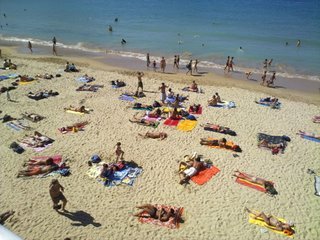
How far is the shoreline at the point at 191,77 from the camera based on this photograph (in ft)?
67.5

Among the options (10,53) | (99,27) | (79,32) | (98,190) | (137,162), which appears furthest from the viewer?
(99,27)

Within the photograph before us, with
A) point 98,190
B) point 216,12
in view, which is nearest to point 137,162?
point 98,190

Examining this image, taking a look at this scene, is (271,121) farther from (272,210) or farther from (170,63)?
(170,63)

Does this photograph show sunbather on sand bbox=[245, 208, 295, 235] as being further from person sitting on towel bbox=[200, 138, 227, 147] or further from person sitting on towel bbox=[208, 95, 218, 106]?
person sitting on towel bbox=[208, 95, 218, 106]

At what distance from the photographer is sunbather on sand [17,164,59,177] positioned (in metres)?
11.2

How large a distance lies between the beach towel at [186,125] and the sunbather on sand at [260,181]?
3.75 meters

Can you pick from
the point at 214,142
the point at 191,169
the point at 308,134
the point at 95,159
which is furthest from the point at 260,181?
the point at 95,159

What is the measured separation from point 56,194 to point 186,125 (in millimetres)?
7417

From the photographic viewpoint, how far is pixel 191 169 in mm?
11312

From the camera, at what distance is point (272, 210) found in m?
9.85

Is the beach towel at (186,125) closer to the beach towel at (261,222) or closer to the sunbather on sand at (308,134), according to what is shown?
the sunbather on sand at (308,134)

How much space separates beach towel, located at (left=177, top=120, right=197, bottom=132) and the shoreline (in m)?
6.93

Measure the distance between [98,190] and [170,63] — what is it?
18.2m

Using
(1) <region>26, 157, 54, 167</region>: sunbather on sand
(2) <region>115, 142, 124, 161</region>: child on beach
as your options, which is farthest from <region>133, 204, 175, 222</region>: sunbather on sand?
(1) <region>26, 157, 54, 167</region>: sunbather on sand
